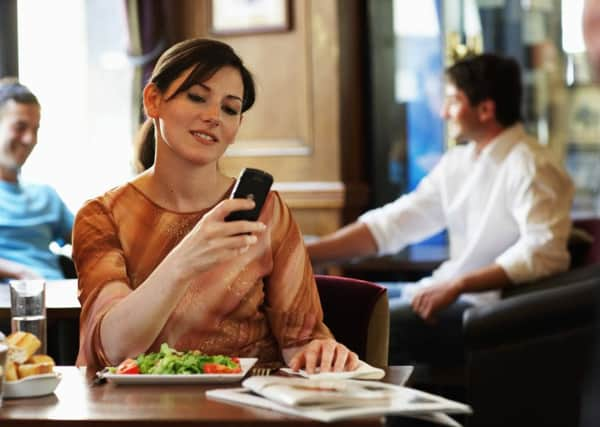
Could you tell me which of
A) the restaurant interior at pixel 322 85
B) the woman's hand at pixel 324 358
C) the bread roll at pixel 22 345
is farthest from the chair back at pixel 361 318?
the restaurant interior at pixel 322 85

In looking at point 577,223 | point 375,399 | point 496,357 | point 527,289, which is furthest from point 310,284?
point 577,223

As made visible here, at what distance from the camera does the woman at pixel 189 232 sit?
2115 millimetres

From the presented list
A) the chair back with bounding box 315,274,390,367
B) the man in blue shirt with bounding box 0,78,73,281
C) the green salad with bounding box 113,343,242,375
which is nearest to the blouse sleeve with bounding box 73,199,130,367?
the green salad with bounding box 113,343,242,375

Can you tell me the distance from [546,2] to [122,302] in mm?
4364

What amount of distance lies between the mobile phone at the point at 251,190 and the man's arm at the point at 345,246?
2433mm

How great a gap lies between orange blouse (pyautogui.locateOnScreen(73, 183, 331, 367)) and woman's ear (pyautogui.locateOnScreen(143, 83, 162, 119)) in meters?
0.15

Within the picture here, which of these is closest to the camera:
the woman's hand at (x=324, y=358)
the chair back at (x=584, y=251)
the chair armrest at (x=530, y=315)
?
the woman's hand at (x=324, y=358)

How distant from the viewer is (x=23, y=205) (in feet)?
14.3

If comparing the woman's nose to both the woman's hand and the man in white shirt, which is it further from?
Result: the man in white shirt

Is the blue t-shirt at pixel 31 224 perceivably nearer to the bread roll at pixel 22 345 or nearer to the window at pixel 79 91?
the window at pixel 79 91

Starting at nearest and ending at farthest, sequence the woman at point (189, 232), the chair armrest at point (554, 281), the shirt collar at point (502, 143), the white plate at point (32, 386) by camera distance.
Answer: the white plate at point (32, 386) → the woman at point (189, 232) → the chair armrest at point (554, 281) → the shirt collar at point (502, 143)

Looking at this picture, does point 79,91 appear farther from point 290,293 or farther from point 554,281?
point 290,293

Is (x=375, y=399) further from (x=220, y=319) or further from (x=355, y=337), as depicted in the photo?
(x=355, y=337)

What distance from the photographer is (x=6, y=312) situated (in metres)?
2.97
